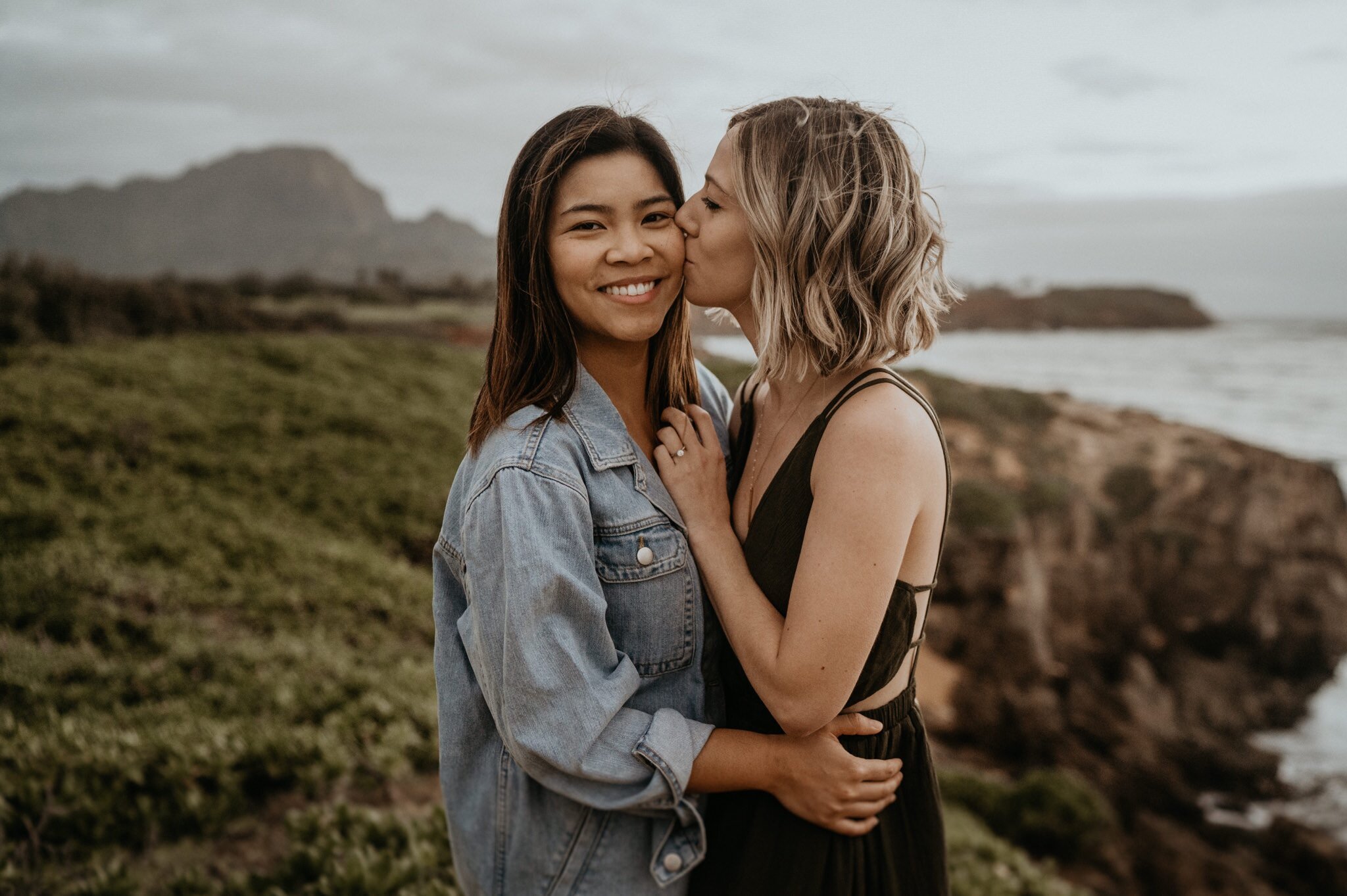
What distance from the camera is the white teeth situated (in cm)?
196

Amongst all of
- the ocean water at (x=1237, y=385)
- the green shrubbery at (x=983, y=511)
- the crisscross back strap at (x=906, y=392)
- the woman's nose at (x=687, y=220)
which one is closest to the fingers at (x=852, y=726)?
the crisscross back strap at (x=906, y=392)

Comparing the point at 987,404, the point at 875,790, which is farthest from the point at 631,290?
the point at 987,404

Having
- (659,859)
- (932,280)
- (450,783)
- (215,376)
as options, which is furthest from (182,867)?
(215,376)

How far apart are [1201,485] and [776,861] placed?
1897cm

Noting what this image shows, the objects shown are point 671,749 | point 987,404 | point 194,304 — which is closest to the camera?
point 671,749

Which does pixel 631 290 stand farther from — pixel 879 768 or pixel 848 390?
pixel 879 768

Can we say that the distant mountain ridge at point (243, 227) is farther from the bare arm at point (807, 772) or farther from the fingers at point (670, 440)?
the bare arm at point (807, 772)

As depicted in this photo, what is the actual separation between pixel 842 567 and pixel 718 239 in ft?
2.78

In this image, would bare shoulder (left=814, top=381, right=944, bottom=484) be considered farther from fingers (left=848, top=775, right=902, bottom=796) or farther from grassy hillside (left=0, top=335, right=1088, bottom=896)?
grassy hillside (left=0, top=335, right=1088, bottom=896)

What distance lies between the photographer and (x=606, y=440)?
186 cm

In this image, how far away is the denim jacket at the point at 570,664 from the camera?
1.58 meters

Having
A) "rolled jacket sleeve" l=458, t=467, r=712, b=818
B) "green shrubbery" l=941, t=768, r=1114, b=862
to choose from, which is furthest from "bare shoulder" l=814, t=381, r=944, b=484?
"green shrubbery" l=941, t=768, r=1114, b=862

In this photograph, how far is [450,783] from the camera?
76.6 inches

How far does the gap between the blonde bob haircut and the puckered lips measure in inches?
11.7
